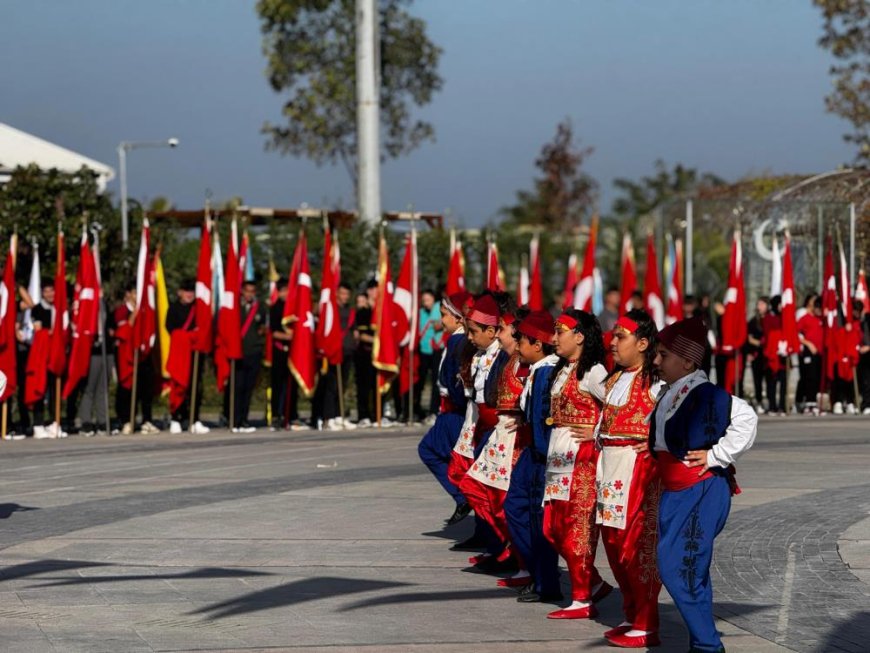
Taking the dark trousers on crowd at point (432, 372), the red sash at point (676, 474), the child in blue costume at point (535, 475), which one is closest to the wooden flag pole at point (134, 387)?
the dark trousers on crowd at point (432, 372)

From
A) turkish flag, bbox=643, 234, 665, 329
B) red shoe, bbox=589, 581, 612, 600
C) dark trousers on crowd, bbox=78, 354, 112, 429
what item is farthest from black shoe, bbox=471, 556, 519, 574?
turkish flag, bbox=643, 234, 665, 329

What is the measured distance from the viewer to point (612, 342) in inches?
328

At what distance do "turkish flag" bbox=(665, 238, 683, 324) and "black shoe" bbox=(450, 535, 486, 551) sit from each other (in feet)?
47.8

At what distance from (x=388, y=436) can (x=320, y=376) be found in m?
1.89

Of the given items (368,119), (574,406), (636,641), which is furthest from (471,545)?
(368,119)

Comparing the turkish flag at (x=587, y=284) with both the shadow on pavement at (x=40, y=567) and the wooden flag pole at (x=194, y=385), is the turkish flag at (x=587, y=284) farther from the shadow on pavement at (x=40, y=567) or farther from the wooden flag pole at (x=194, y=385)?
the shadow on pavement at (x=40, y=567)

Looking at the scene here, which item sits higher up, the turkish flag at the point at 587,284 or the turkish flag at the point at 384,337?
the turkish flag at the point at 587,284

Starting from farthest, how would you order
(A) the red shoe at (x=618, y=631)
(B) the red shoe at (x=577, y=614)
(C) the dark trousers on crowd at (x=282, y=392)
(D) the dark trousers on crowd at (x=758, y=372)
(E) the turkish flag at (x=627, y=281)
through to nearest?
1. (D) the dark trousers on crowd at (x=758, y=372)
2. (E) the turkish flag at (x=627, y=281)
3. (C) the dark trousers on crowd at (x=282, y=392)
4. (B) the red shoe at (x=577, y=614)
5. (A) the red shoe at (x=618, y=631)

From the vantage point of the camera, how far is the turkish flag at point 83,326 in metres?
21.1

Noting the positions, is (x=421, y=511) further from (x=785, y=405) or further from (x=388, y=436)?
(x=785, y=405)

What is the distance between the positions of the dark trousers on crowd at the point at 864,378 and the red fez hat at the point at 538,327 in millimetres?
16617

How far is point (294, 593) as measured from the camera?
9.52 metres

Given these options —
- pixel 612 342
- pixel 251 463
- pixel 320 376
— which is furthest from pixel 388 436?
pixel 612 342

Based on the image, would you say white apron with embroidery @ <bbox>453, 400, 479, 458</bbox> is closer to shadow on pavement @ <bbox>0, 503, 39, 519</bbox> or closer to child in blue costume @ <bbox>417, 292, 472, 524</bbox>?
child in blue costume @ <bbox>417, 292, 472, 524</bbox>
